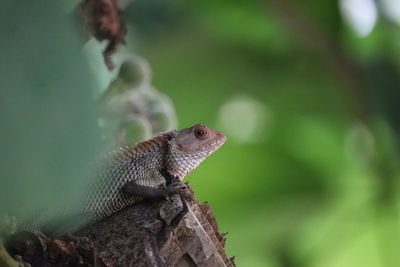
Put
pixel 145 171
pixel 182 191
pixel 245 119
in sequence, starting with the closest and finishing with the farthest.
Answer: pixel 182 191 < pixel 145 171 < pixel 245 119

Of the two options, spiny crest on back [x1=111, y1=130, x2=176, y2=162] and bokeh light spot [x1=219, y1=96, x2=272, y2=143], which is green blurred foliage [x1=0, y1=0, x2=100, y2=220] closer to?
spiny crest on back [x1=111, y1=130, x2=176, y2=162]

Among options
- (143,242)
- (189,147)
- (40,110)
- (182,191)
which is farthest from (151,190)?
(40,110)

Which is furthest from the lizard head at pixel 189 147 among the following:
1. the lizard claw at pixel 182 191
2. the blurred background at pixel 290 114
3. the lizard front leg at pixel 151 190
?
the blurred background at pixel 290 114

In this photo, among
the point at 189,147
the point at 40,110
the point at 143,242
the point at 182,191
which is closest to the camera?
the point at 40,110

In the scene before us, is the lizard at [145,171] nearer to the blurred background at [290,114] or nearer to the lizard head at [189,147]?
the lizard head at [189,147]

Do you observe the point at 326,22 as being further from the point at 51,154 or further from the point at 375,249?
the point at 51,154

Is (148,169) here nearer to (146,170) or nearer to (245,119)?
(146,170)

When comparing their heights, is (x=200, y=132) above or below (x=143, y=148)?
above
